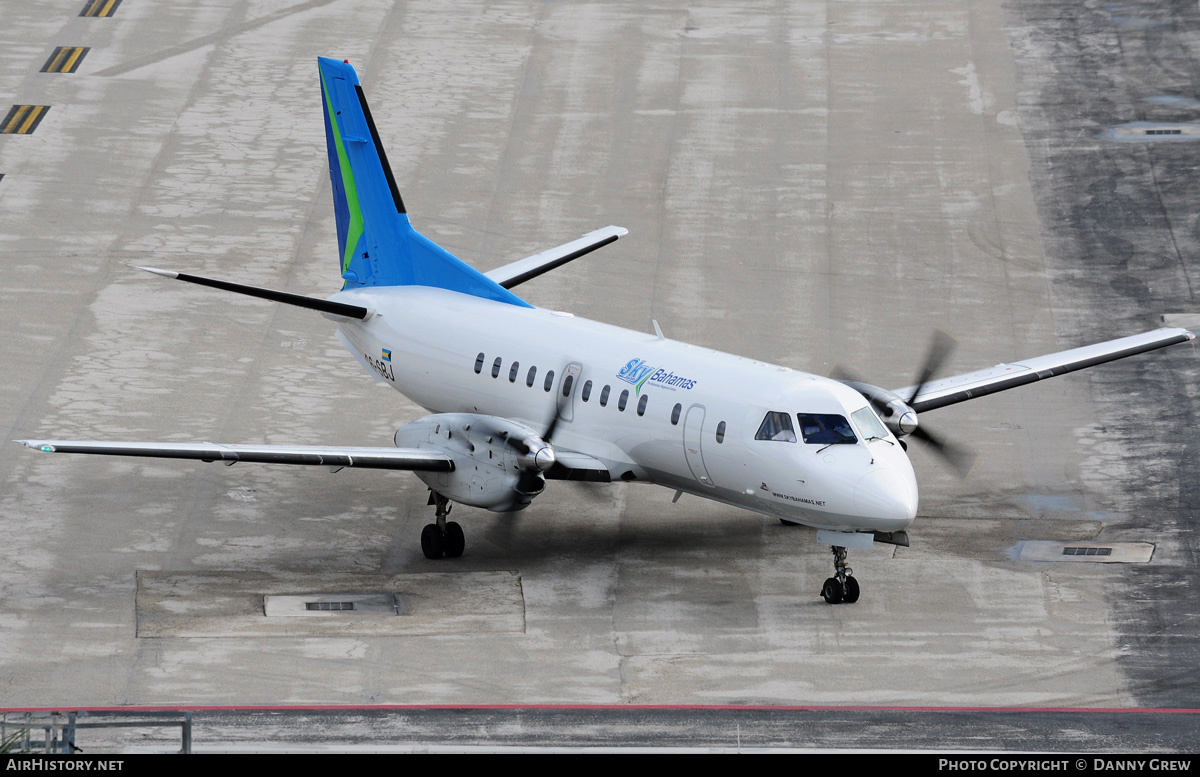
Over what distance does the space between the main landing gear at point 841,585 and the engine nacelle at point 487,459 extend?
497 cm

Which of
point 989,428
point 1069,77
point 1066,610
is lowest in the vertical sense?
point 1069,77

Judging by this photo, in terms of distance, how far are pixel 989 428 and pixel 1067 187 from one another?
1425cm

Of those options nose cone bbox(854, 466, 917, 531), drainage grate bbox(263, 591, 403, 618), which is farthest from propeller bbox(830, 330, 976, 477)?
drainage grate bbox(263, 591, 403, 618)

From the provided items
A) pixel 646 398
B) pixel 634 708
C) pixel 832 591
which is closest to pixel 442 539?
pixel 646 398

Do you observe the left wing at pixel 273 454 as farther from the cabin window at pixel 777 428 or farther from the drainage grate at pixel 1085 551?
the drainage grate at pixel 1085 551

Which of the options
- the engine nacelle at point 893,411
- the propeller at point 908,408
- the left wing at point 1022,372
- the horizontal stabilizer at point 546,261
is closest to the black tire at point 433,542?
the horizontal stabilizer at point 546,261

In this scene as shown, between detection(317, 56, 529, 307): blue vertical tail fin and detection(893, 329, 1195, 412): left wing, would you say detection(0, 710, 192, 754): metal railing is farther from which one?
detection(893, 329, 1195, 412): left wing

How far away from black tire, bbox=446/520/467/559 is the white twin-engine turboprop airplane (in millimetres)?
25

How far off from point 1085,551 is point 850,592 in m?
4.96

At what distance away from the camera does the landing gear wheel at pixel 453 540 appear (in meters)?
29.2

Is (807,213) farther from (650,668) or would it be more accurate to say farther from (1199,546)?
(650,668)

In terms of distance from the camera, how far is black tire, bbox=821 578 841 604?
90.1 ft
